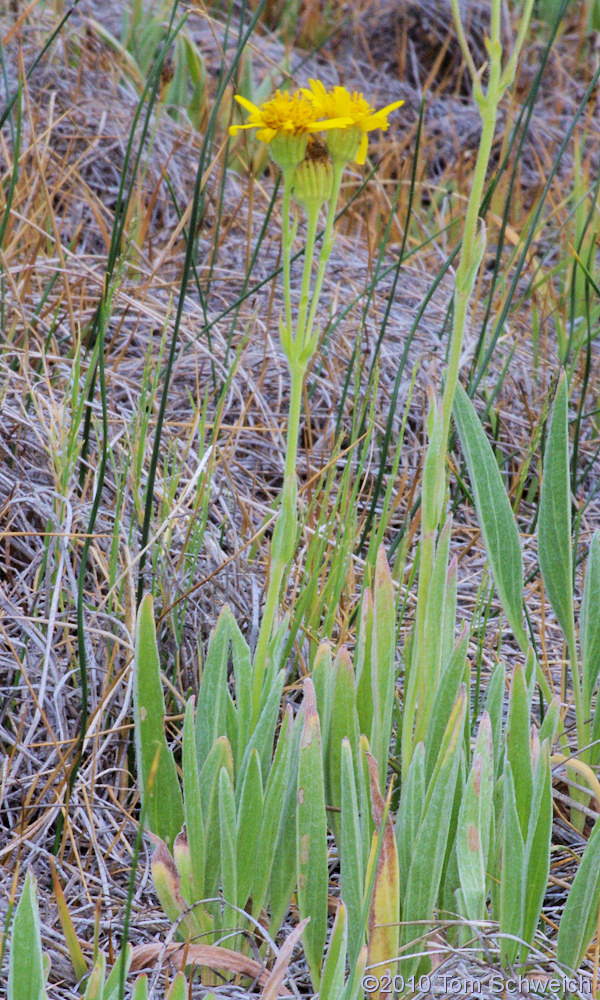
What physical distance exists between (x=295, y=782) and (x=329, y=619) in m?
0.27

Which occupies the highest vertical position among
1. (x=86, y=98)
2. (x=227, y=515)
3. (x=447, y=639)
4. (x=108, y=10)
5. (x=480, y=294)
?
(x=108, y=10)

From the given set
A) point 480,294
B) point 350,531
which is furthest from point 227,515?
point 480,294

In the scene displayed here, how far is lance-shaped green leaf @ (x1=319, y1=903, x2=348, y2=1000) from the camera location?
659 mm

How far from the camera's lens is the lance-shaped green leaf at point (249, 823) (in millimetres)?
763

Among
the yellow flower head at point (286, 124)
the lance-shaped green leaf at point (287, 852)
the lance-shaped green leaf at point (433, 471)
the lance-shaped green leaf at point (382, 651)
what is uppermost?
the yellow flower head at point (286, 124)

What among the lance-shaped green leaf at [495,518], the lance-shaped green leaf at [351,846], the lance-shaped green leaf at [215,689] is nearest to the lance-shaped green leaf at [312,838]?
the lance-shaped green leaf at [351,846]

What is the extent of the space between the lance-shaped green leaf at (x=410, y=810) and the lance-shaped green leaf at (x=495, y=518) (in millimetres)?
331

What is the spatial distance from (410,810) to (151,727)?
0.82 feet

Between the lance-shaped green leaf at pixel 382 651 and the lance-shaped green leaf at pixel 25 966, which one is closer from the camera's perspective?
the lance-shaped green leaf at pixel 25 966

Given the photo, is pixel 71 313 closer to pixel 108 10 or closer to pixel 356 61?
pixel 108 10

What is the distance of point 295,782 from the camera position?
0.83 meters

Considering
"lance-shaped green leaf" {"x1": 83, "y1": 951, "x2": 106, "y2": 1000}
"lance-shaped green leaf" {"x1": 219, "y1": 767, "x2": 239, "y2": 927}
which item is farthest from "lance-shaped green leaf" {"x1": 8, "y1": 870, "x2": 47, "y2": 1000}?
"lance-shaped green leaf" {"x1": 219, "y1": 767, "x2": 239, "y2": 927}

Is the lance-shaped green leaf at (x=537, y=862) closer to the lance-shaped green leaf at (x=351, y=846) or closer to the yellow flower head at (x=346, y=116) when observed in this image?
the lance-shaped green leaf at (x=351, y=846)

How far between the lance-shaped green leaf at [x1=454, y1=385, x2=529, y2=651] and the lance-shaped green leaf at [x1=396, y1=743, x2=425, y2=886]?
0.33 meters
